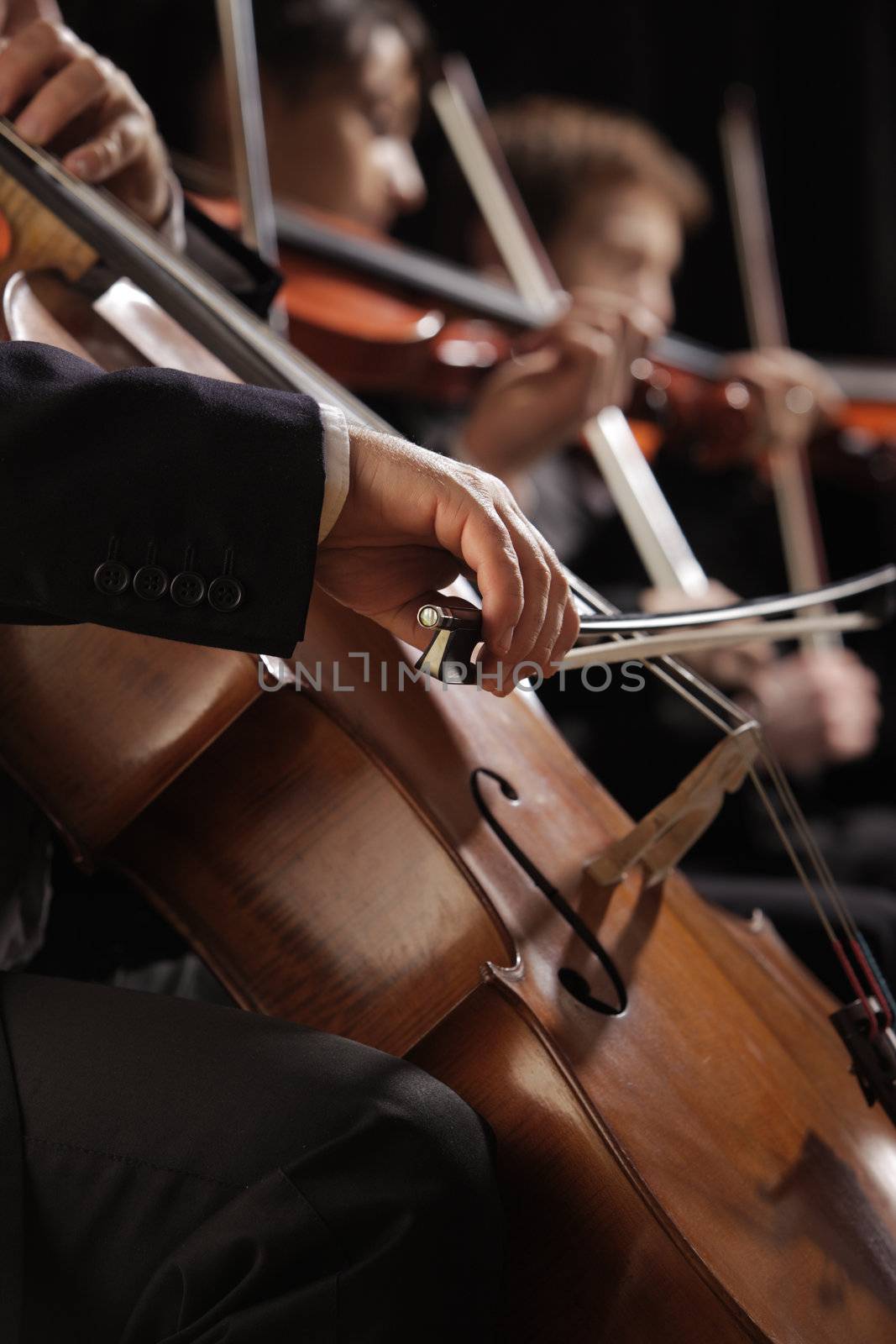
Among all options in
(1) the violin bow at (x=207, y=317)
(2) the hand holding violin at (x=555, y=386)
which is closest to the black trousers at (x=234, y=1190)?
(1) the violin bow at (x=207, y=317)

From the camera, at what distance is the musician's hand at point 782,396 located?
5.80ft

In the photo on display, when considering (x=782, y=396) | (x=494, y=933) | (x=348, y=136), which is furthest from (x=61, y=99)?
(x=782, y=396)

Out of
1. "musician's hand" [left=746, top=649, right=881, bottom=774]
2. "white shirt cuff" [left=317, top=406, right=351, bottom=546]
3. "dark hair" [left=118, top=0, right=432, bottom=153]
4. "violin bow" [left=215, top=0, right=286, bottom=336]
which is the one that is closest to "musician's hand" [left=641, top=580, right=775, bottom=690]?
"musician's hand" [left=746, top=649, right=881, bottom=774]

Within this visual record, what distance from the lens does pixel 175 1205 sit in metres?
0.47

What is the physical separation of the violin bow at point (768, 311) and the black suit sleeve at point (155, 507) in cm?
144

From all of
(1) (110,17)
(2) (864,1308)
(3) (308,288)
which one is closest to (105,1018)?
(2) (864,1308)

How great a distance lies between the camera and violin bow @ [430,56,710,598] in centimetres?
166

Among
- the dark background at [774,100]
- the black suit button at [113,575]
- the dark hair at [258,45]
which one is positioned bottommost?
the black suit button at [113,575]

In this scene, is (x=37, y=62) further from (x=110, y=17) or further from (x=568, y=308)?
(x=110, y=17)

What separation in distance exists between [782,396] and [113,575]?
1505 millimetres

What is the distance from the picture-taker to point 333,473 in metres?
0.49

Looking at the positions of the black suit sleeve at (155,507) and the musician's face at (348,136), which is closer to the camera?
the black suit sleeve at (155,507)

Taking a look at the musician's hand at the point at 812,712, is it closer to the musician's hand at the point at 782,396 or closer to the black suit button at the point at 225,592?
the musician's hand at the point at 782,396

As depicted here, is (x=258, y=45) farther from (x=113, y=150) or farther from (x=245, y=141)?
(x=113, y=150)
